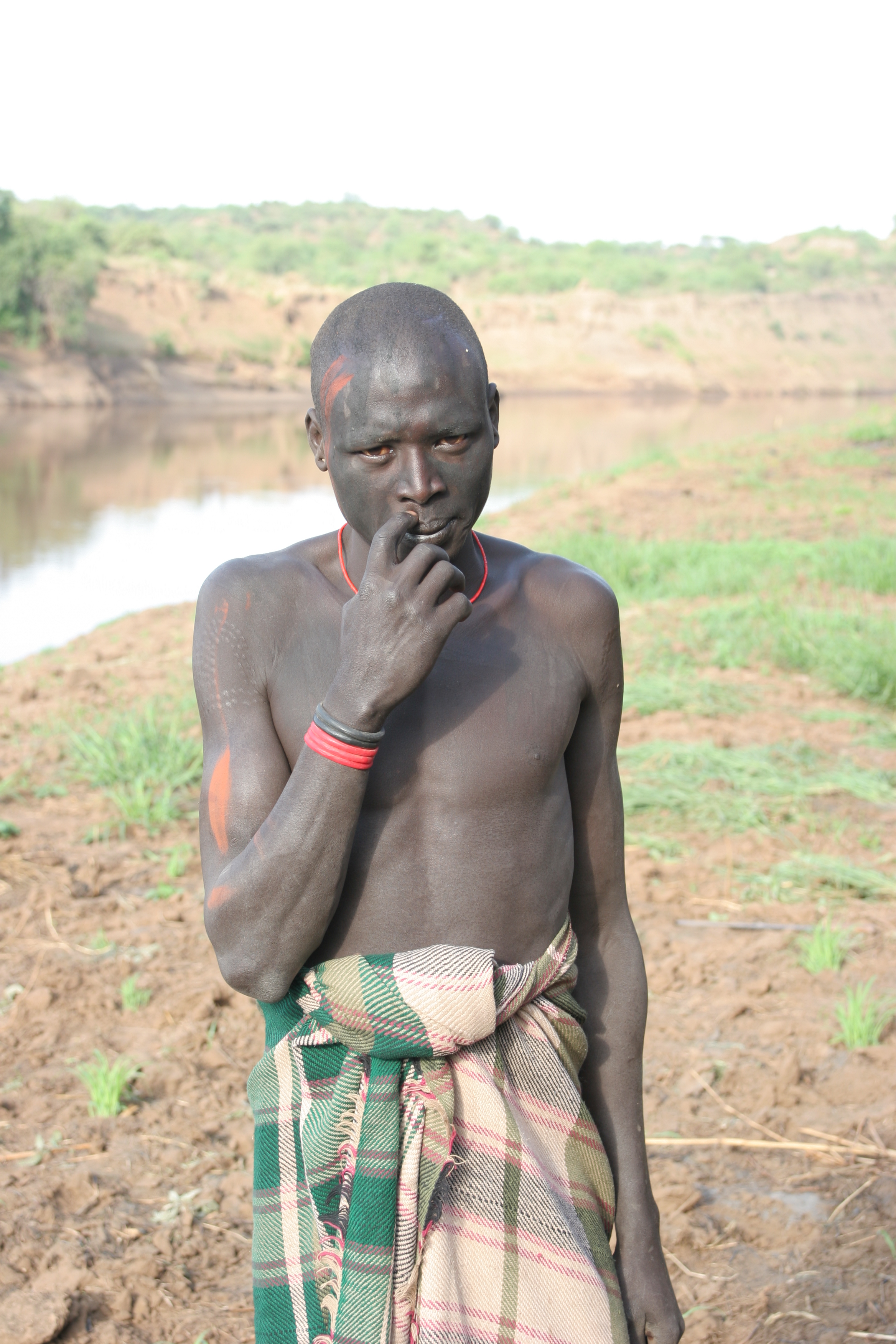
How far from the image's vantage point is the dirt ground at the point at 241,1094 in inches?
→ 84.4

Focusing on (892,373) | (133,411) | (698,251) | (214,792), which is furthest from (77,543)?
(698,251)

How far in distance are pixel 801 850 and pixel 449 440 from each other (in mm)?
3131

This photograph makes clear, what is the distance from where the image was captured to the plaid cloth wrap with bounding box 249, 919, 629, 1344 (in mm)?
1066

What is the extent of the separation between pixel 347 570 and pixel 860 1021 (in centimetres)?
219

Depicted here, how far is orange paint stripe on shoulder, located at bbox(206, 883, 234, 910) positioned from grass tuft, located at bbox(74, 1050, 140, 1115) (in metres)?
1.76

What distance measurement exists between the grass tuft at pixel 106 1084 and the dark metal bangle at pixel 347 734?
1.92 meters

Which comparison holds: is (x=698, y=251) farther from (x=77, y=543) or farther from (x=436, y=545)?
(x=436, y=545)

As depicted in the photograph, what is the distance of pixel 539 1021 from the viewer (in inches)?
46.6

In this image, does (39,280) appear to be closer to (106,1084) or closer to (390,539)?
(106,1084)

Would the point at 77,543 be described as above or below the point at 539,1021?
below

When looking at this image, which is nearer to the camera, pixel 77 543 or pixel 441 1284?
pixel 441 1284

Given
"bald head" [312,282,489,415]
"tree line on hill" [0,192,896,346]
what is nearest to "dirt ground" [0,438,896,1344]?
"bald head" [312,282,489,415]

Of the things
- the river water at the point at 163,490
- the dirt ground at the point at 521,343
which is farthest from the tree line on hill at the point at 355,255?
the river water at the point at 163,490

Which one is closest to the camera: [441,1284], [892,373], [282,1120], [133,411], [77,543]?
[441,1284]
